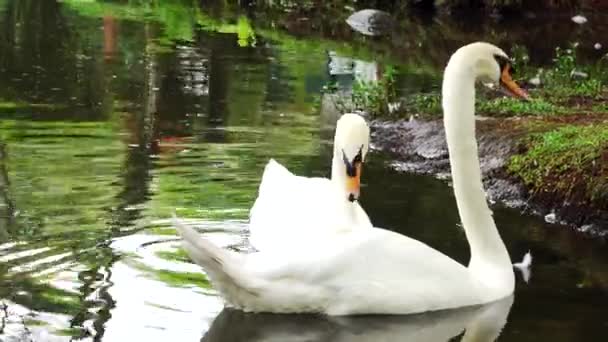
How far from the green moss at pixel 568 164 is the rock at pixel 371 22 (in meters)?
12.9

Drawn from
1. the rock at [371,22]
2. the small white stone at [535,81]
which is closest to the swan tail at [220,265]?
the small white stone at [535,81]

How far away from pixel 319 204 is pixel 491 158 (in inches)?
118

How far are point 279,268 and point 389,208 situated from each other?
2780 millimetres

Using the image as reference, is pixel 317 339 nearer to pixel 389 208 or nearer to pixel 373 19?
pixel 389 208

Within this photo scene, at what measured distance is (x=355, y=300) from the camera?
6156mm

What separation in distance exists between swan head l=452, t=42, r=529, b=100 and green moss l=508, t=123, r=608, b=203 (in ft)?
5.09

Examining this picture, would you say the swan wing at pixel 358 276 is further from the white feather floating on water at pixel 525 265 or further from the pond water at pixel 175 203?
the white feather floating on water at pixel 525 265

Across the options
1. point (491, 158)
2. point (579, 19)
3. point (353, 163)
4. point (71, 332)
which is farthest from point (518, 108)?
point (579, 19)

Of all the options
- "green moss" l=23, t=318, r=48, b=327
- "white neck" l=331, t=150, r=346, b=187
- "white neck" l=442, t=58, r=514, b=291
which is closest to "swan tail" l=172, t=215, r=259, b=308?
"green moss" l=23, t=318, r=48, b=327

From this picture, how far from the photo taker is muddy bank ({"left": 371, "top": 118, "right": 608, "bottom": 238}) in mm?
8289

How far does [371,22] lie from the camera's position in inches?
918

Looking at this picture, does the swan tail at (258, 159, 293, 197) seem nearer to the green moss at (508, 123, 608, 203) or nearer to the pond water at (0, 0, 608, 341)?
the pond water at (0, 0, 608, 341)

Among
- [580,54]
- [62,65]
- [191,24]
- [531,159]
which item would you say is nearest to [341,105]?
[531,159]

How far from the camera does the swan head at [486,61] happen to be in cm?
680
